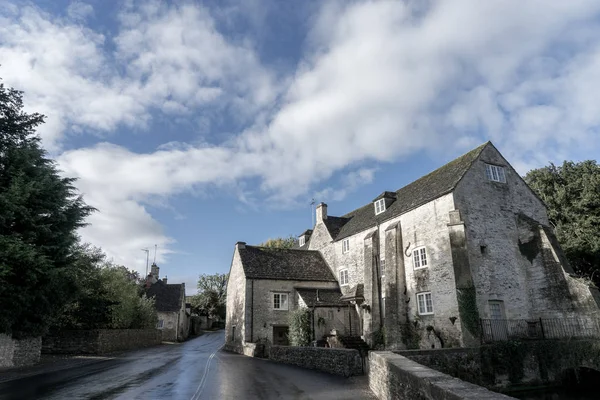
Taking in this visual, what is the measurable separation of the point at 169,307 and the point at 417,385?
2014 inches

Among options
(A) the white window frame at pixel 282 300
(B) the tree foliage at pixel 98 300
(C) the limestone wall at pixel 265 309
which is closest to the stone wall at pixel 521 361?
(C) the limestone wall at pixel 265 309

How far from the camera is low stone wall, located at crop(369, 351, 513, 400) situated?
618cm

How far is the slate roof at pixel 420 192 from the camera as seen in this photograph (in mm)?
24797

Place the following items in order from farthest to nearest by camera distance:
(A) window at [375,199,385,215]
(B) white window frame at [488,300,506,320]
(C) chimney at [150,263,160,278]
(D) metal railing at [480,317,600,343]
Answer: (C) chimney at [150,263,160,278]
(A) window at [375,199,385,215]
(B) white window frame at [488,300,506,320]
(D) metal railing at [480,317,600,343]

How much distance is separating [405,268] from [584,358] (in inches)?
423

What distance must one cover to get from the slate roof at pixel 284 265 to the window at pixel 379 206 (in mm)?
8100

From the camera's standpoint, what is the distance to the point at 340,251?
116ft

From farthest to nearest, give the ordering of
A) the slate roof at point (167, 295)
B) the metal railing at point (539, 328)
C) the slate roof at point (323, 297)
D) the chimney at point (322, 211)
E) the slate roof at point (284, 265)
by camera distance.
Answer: the slate roof at point (167, 295) → the chimney at point (322, 211) → the slate roof at point (284, 265) → the slate roof at point (323, 297) → the metal railing at point (539, 328)

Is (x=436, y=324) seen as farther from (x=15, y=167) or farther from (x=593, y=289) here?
(x=15, y=167)

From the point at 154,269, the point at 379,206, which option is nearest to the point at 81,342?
the point at 379,206

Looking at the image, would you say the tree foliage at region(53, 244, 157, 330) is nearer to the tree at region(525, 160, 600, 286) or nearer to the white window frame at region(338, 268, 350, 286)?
the white window frame at region(338, 268, 350, 286)

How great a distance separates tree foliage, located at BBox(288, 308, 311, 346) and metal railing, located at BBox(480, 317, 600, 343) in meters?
12.5

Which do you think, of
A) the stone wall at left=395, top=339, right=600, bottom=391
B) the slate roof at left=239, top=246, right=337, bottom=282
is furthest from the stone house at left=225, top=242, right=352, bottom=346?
the stone wall at left=395, top=339, right=600, bottom=391

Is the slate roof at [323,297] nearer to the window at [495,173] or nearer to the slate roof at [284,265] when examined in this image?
the slate roof at [284,265]
